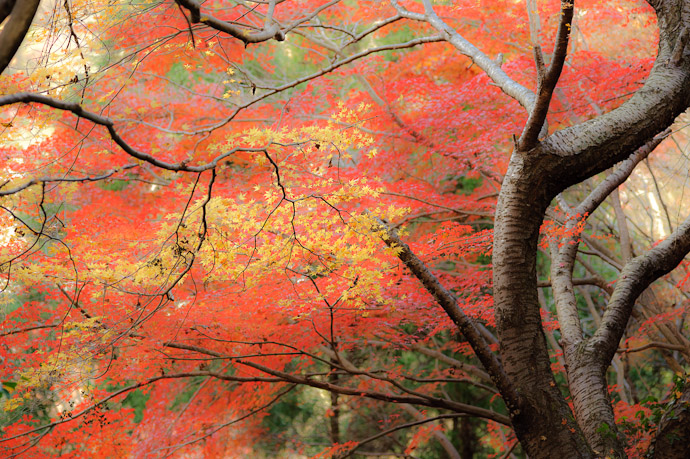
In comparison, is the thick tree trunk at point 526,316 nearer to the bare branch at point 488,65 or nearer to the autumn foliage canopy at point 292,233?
the autumn foliage canopy at point 292,233

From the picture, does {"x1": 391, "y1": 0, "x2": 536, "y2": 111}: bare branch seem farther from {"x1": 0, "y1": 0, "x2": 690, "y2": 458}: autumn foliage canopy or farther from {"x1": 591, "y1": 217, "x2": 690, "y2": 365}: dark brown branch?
{"x1": 591, "y1": 217, "x2": 690, "y2": 365}: dark brown branch

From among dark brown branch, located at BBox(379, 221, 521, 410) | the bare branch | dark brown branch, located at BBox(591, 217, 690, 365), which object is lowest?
dark brown branch, located at BBox(591, 217, 690, 365)

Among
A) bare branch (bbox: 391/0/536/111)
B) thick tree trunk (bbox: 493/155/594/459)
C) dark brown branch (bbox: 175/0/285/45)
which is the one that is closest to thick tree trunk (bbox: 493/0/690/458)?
thick tree trunk (bbox: 493/155/594/459)

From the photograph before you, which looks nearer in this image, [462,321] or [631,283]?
[462,321]

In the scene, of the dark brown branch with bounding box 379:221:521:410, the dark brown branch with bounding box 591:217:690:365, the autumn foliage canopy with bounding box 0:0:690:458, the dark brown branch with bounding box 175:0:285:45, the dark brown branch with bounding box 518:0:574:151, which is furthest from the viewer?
the autumn foliage canopy with bounding box 0:0:690:458

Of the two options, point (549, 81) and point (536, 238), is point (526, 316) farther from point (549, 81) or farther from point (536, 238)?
point (549, 81)

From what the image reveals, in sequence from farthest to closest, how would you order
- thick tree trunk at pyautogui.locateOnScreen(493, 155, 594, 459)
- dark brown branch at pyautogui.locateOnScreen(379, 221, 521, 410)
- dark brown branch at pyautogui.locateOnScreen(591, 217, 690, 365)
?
dark brown branch at pyautogui.locateOnScreen(591, 217, 690, 365) < dark brown branch at pyautogui.locateOnScreen(379, 221, 521, 410) < thick tree trunk at pyautogui.locateOnScreen(493, 155, 594, 459)

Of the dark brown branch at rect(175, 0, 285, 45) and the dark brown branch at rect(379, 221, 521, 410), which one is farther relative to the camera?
the dark brown branch at rect(379, 221, 521, 410)

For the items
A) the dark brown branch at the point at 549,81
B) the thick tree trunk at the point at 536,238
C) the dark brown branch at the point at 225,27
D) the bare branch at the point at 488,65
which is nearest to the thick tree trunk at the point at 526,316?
the thick tree trunk at the point at 536,238

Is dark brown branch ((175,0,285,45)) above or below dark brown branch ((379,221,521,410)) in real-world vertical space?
above

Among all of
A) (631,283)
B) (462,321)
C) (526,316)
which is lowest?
(631,283)

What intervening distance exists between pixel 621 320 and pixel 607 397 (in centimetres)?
62

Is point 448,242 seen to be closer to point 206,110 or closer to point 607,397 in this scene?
point 607,397

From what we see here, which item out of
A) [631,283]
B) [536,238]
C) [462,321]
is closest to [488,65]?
[536,238]
